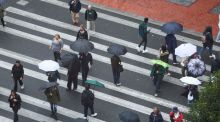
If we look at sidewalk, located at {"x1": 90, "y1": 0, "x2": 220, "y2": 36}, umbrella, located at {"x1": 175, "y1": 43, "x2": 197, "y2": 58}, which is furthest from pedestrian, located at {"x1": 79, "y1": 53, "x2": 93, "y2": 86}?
sidewalk, located at {"x1": 90, "y1": 0, "x2": 220, "y2": 36}

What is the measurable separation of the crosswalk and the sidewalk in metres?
1.07

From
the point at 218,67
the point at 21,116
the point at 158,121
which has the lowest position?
the point at 21,116

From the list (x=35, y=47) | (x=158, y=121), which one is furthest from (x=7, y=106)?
(x=158, y=121)

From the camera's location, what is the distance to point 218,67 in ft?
71.0

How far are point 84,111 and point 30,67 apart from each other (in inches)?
164

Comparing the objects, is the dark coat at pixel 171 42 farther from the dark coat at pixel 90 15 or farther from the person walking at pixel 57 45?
the person walking at pixel 57 45

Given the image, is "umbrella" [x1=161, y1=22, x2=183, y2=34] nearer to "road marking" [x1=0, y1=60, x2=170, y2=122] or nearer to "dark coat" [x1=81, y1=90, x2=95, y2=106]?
"road marking" [x1=0, y1=60, x2=170, y2=122]

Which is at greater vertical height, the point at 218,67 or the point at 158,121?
the point at 218,67

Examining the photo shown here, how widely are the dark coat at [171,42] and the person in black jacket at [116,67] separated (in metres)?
2.76

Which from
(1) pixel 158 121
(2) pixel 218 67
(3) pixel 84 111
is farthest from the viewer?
(2) pixel 218 67

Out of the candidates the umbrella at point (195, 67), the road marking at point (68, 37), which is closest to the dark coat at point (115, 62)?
the road marking at point (68, 37)

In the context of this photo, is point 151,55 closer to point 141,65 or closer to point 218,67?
point 141,65

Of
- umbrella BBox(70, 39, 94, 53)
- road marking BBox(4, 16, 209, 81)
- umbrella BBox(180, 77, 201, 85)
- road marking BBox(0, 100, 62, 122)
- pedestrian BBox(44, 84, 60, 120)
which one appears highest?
umbrella BBox(70, 39, 94, 53)

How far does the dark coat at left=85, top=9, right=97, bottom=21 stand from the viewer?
80.0ft
